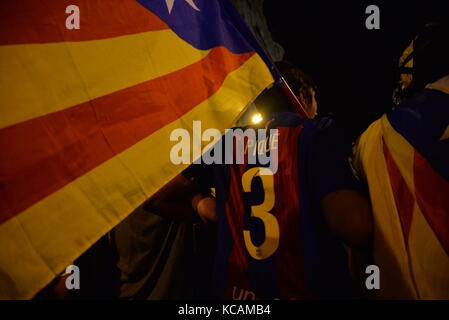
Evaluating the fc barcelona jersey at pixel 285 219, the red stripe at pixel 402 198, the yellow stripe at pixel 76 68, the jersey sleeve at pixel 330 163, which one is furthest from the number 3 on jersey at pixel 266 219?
the yellow stripe at pixel 76 68

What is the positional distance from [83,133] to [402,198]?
1.14m

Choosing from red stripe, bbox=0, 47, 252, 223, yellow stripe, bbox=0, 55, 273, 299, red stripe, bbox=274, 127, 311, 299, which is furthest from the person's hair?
yellow stripe, bbox=0, 55, 273, 299

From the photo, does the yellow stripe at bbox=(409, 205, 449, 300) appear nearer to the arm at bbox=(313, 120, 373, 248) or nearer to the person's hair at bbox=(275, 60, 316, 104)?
the arm at bbox=(313, 120, 373, 248)

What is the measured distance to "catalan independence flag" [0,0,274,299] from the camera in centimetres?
75

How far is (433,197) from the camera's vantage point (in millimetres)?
840

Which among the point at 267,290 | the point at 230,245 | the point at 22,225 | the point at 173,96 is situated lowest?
the point at 267,290

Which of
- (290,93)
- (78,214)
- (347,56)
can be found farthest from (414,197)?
(347,56)

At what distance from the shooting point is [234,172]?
4.61 feet

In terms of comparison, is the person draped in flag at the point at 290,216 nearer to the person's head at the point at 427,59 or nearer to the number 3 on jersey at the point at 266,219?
the number 3 on jersey at the point at 266,219

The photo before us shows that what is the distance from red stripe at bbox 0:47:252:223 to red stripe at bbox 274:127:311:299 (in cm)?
46

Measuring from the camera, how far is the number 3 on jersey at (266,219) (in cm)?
119
